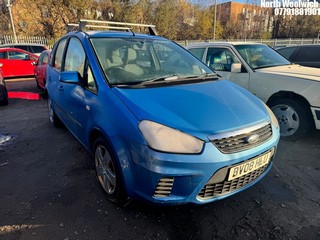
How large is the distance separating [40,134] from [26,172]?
4.92ft

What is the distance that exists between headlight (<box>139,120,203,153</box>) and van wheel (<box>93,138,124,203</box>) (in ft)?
1.57

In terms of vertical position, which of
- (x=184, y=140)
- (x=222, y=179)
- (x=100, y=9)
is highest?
(x=100, y=9)

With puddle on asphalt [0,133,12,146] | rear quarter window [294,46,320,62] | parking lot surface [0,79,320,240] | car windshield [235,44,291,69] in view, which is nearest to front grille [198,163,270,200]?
Result: parking lot surface [0,79,320,240]

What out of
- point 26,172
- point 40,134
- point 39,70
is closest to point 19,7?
point 39,70

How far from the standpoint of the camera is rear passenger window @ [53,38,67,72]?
12.8ft

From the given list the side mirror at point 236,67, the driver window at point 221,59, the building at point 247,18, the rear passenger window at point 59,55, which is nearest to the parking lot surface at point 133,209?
Answer: the rear passenger window at point 59,55

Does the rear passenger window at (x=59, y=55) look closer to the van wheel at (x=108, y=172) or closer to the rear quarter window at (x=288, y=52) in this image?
the van wheel at (x=108, y=172)

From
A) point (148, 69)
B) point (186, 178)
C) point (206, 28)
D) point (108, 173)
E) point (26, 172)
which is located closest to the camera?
point (186, 178)

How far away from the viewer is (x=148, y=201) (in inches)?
83.4

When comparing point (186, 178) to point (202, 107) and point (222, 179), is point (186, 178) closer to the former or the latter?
point (222, 179)

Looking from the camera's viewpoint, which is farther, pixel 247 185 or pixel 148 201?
pixel 247 185

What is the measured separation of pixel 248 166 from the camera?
2186 mm

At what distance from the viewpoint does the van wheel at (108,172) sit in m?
2.34

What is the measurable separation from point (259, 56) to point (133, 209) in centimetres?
387
